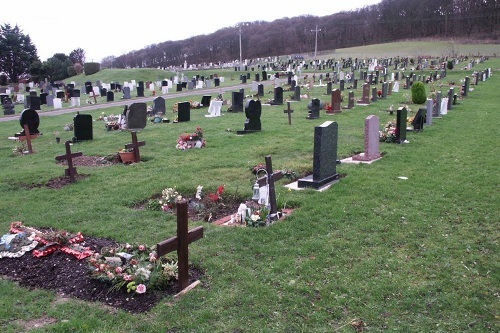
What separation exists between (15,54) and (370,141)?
67.0 m

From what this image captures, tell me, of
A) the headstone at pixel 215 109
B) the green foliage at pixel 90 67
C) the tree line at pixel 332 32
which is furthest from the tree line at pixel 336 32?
the headstone at pixel 215 109

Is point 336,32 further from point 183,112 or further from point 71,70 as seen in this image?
point 183,112

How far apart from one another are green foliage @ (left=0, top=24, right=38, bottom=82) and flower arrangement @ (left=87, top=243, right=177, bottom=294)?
68.8 metres

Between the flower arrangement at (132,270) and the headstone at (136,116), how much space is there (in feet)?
38.3

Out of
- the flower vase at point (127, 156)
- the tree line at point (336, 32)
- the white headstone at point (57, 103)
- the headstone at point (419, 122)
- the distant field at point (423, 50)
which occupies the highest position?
the tree line at point (336, 32)

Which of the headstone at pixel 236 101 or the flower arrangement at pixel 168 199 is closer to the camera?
the flower arrangement at pixel 168 199

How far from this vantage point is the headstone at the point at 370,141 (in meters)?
10.5

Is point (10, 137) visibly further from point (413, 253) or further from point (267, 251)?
point (413, 253)

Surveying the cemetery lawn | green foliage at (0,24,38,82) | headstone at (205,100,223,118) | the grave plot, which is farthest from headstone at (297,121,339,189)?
green foliage at (0,24,38,82)

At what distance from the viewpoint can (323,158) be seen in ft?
28.1

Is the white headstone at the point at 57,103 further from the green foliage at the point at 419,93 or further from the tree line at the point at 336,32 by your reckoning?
the tree line at the point at 336,32

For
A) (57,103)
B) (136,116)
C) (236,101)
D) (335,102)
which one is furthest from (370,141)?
(57,103)

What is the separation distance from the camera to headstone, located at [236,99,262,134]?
14.7 meters

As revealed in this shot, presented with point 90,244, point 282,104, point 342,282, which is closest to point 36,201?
point 90,244
